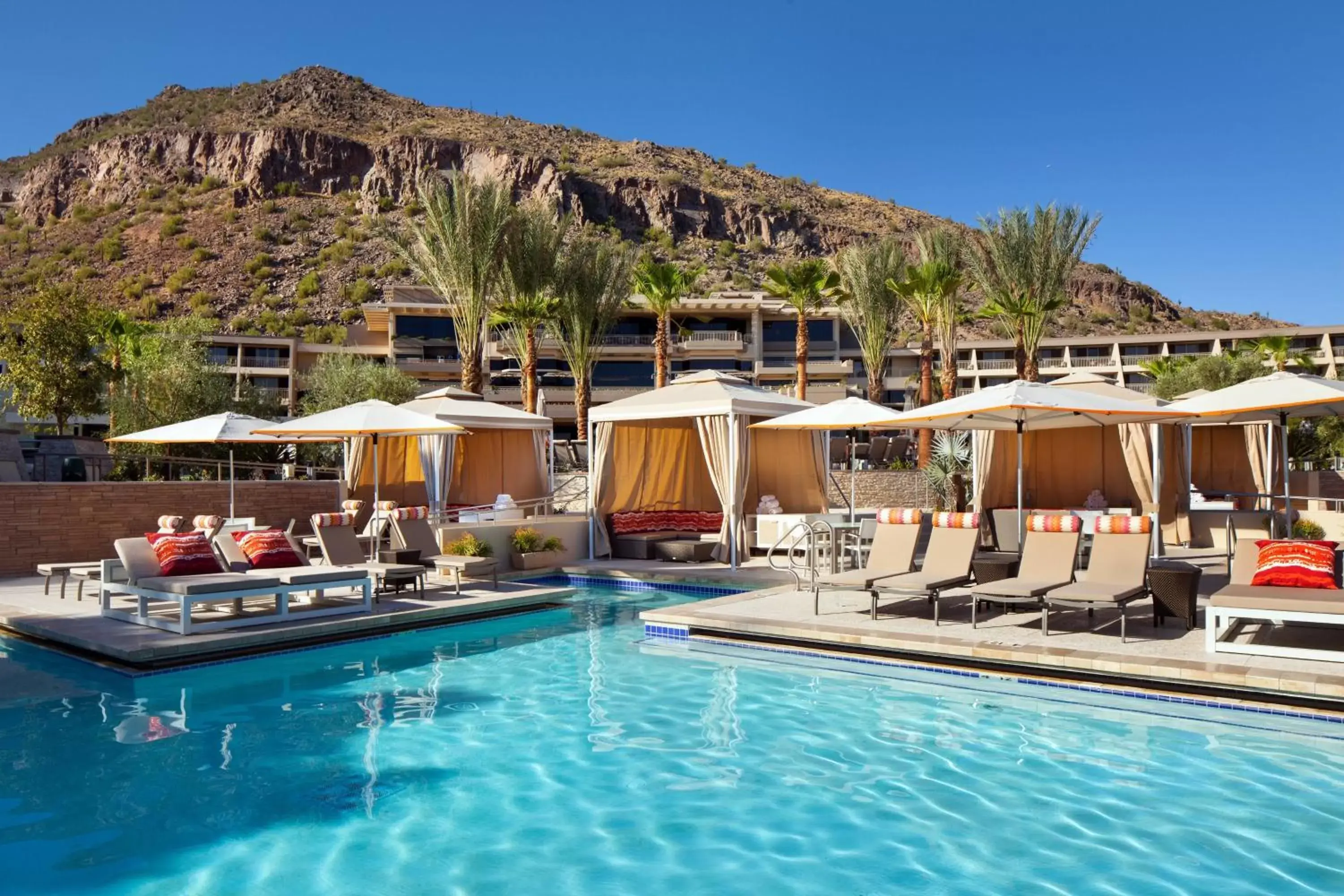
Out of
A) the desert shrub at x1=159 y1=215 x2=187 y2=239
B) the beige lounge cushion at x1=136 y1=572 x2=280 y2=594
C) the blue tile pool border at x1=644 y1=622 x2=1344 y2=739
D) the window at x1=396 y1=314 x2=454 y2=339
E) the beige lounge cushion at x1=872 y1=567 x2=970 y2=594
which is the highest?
the desert shrub at x1=159 y1=215 x2=187 y2=239

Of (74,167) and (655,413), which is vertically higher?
(74,167)

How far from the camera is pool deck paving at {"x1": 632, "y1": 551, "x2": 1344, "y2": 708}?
6.55 metres

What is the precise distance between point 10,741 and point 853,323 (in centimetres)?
3223

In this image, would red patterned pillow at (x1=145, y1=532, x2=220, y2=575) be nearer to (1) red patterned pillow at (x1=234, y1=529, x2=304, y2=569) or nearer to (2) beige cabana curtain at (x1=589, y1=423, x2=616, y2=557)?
(1) red patterned pillow at (x1=234, y1=529, x2=304, y2=569)

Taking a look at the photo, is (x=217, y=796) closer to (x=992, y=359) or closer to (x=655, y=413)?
(x=655, y=413)

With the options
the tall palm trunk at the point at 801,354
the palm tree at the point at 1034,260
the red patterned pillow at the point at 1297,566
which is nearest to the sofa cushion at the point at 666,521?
the red patterned pillow at the point at 1297,566

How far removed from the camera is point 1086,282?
93.6m

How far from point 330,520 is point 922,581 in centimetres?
696

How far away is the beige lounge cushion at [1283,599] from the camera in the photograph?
262 inches

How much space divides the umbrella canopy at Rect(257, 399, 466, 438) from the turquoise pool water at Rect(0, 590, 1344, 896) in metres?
4.56

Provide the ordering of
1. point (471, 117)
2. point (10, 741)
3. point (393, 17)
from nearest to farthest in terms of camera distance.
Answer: point (10, 741) → point (393, 17) → point (471, 117)

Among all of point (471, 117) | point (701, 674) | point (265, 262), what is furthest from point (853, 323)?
point (471, 117)

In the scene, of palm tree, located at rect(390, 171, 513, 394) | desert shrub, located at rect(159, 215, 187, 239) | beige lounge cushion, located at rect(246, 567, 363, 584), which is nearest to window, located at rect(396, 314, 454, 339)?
palm tree, located at rect(390, 171, 513, 394)

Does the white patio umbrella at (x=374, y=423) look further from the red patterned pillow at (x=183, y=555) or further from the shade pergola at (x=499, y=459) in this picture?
the shade pergola at (x=499, y=459)
